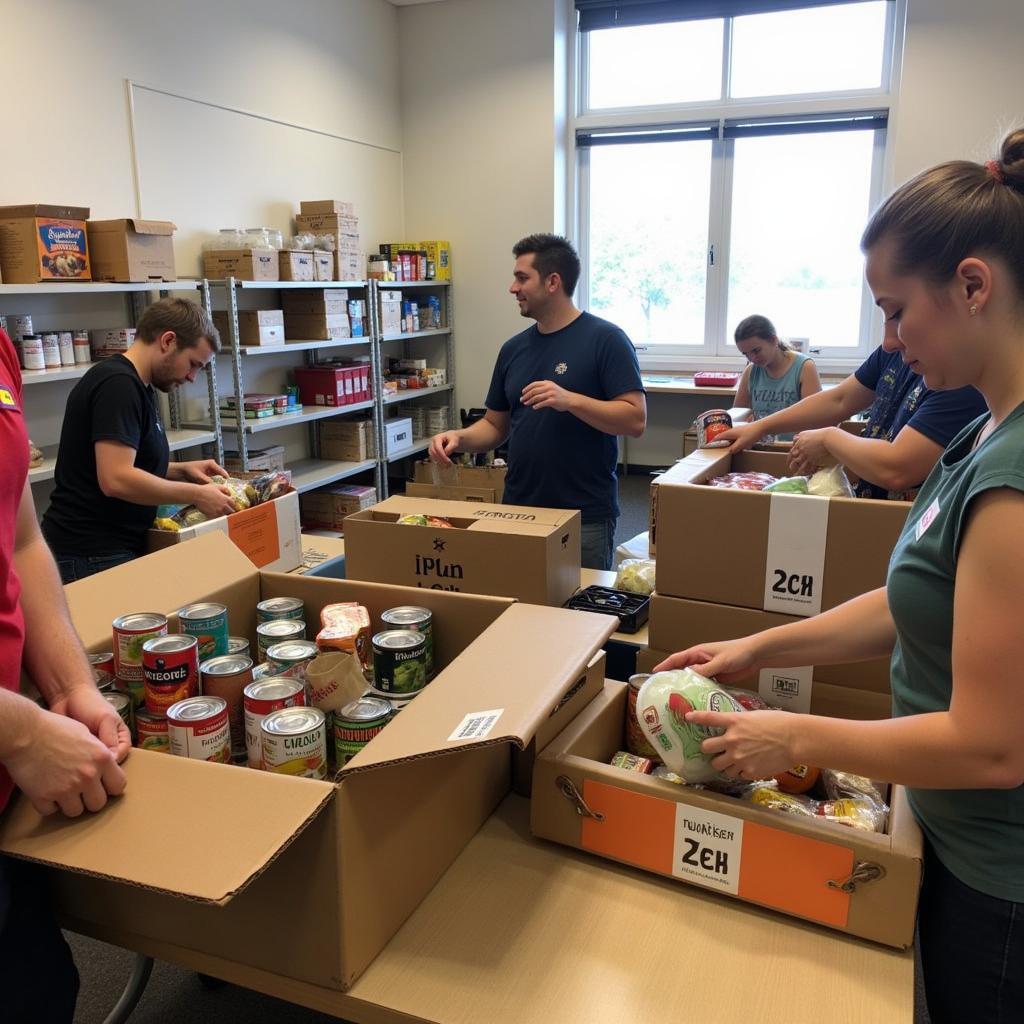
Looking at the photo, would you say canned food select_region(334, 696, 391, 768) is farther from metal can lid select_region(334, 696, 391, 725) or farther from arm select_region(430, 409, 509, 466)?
arm select_region(430, 409, 509, 466)

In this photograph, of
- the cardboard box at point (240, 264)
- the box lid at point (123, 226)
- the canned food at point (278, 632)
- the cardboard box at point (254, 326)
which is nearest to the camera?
the canned food at point (278, 632)

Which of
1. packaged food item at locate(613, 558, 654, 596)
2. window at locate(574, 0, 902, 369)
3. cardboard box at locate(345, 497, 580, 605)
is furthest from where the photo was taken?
window at locate(574, 0, 902, 369)

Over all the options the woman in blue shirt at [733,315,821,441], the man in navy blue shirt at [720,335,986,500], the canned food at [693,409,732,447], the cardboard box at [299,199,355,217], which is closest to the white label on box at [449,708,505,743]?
the man in navy blue shirt at [720,335,986,500]

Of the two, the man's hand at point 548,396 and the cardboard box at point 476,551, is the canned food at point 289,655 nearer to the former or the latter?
the cardboard box at point 476,551

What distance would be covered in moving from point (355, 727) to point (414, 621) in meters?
0.27

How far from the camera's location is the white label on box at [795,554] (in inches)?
58.7

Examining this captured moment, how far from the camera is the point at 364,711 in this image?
3.64 feet

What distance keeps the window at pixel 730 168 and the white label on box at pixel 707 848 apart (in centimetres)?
582

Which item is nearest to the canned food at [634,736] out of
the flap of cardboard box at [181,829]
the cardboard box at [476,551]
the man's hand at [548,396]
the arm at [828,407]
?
the cardboard box at [476,551]

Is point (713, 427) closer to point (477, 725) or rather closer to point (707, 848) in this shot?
point (707, 848)

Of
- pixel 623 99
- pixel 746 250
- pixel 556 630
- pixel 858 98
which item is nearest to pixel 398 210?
pixel 623 99

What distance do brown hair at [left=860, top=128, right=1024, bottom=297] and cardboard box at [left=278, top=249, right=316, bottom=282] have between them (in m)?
4.15

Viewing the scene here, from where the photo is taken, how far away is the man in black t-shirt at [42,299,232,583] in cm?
231

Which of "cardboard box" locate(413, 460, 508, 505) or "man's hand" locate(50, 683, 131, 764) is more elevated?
"man's hand" locate(50, 683, 131, 764)
